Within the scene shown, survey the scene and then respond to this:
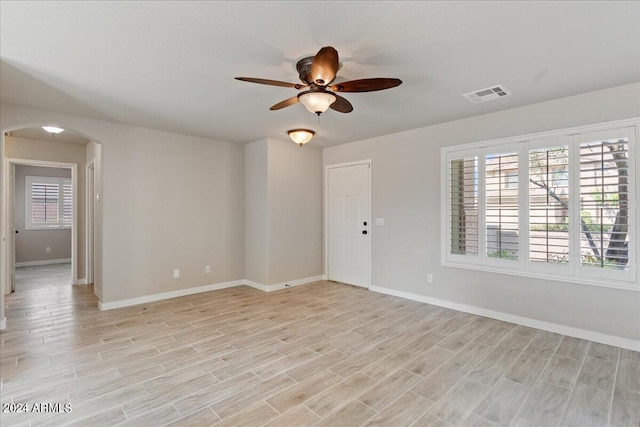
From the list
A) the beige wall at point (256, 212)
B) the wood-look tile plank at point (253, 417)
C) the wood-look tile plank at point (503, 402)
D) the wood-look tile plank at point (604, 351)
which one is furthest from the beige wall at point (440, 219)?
the wood-look tile plank at point (253, 417)

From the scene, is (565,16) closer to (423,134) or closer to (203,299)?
(423,134)

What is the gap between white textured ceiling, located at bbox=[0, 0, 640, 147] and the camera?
194 cm

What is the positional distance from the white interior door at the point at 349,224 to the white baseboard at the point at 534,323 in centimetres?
91

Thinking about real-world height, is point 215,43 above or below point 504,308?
above

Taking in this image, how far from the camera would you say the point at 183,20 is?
79.4 inches

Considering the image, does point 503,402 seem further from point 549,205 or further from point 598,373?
point 549,205

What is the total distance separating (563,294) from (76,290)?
272 inches

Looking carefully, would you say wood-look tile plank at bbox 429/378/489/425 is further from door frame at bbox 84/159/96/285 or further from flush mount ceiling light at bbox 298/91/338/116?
door frame at bbox 84/159/96/285

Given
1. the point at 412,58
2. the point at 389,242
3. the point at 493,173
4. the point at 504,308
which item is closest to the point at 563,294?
the point at 504,308

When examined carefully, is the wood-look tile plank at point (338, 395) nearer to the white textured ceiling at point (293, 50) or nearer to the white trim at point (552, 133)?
the white textured ceiling at point (293, 50)

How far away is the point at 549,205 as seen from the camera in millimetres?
3502

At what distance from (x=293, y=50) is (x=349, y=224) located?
3.71 m

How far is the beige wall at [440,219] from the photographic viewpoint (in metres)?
3.17

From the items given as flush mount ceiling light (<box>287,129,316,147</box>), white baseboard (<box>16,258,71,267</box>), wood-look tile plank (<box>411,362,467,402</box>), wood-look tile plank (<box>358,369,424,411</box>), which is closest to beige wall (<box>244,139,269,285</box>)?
flush mount ceiling light (<box>287,129,316,147</box>)
